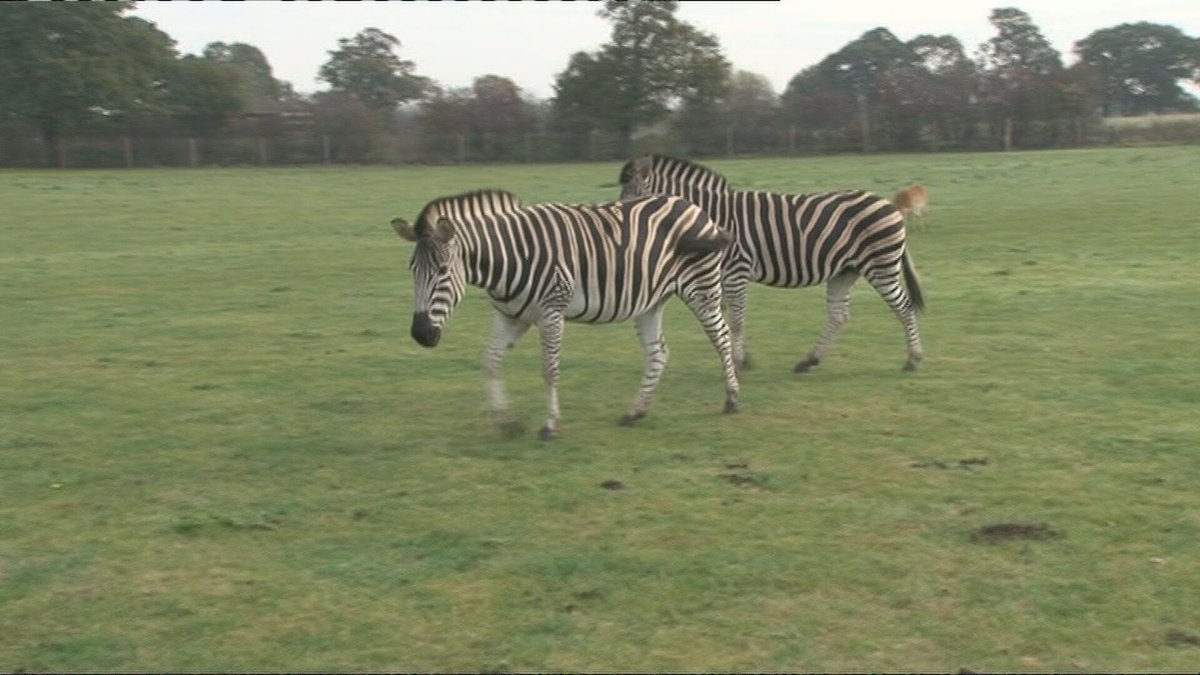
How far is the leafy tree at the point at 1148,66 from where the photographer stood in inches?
3888

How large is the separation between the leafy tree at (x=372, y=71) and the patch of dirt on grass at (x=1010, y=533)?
273 feet

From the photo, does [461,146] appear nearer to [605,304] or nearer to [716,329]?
[716,329]

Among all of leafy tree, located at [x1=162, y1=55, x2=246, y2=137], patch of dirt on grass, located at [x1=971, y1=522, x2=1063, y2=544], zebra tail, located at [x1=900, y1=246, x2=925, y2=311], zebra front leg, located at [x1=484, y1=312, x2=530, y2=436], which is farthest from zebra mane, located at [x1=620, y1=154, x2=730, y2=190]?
leafy tree, located at [x1=162, y1=55, x2=246, y2=137]

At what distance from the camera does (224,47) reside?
103m

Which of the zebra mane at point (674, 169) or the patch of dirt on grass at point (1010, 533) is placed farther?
the zebra mane at point (674, 169)

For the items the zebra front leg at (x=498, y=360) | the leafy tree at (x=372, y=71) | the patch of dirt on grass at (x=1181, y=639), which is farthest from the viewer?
the leafy tree at (x=372, y=71)

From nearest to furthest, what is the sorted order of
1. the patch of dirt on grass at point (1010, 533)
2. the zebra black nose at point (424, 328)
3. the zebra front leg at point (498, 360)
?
the patch of dirt on grass at point (1010, 533), the zebra black nose at point (424, 328), the zebra front leg at point (498, 360)

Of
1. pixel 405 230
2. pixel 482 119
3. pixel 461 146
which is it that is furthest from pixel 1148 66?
pixel 405 230

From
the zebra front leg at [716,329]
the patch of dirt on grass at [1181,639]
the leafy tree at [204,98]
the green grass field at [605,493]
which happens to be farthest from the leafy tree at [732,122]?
the patch of dirt on grass at [1181,639]

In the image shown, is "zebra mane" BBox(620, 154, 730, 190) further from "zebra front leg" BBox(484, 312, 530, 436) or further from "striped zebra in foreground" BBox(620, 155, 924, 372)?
"zebra front leg" BBox(484, 312, 530, 436)

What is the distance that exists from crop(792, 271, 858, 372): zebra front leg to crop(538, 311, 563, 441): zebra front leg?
3.05 meters

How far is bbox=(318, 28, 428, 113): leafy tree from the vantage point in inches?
3469

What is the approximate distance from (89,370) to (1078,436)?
8.17 meters

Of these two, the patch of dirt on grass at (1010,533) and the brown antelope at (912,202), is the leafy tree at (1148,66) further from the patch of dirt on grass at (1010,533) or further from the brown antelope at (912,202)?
the patch of dirt on grass at (1010,533)
